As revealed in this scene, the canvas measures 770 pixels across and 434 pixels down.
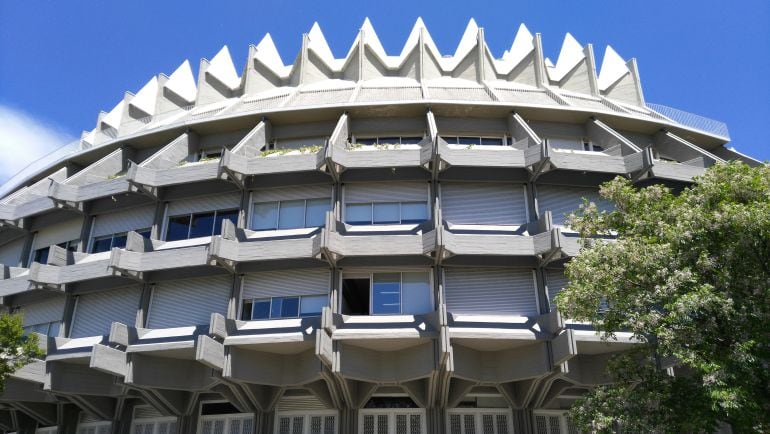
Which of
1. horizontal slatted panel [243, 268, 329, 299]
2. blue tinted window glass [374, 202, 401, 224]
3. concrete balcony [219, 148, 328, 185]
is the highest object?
concrete balcony [219, 148, 328, 185]

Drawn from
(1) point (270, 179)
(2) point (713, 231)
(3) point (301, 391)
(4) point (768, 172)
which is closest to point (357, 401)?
(3) point (301, 391)

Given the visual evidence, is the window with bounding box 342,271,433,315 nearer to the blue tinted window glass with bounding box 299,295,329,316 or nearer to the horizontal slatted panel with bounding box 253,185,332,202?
the blue tinted window glass with bounding box 299,295,329,316

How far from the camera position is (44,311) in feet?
90.0

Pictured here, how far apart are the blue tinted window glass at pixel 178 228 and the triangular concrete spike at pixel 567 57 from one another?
2377cm

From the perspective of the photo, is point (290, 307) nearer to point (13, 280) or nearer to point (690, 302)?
point (13, 280)

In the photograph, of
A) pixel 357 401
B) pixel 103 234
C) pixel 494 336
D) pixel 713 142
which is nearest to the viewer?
pixel 494 336

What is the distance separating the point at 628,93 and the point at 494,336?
70.2 ft

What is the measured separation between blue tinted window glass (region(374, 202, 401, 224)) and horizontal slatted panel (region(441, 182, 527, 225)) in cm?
216

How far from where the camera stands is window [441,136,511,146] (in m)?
28.3

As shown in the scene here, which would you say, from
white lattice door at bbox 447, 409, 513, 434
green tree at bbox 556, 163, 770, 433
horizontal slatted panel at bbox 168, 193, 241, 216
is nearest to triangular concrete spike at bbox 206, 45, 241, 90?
horizontal slatted panel at bbox 168, 193, 241, 216

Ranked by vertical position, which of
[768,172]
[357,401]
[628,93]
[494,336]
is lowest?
[357,401]

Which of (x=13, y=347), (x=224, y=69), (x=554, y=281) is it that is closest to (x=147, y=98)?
(x=224, y=69)

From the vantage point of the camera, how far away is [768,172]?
42.7 feet

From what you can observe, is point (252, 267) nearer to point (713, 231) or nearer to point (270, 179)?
point (270, 179)
